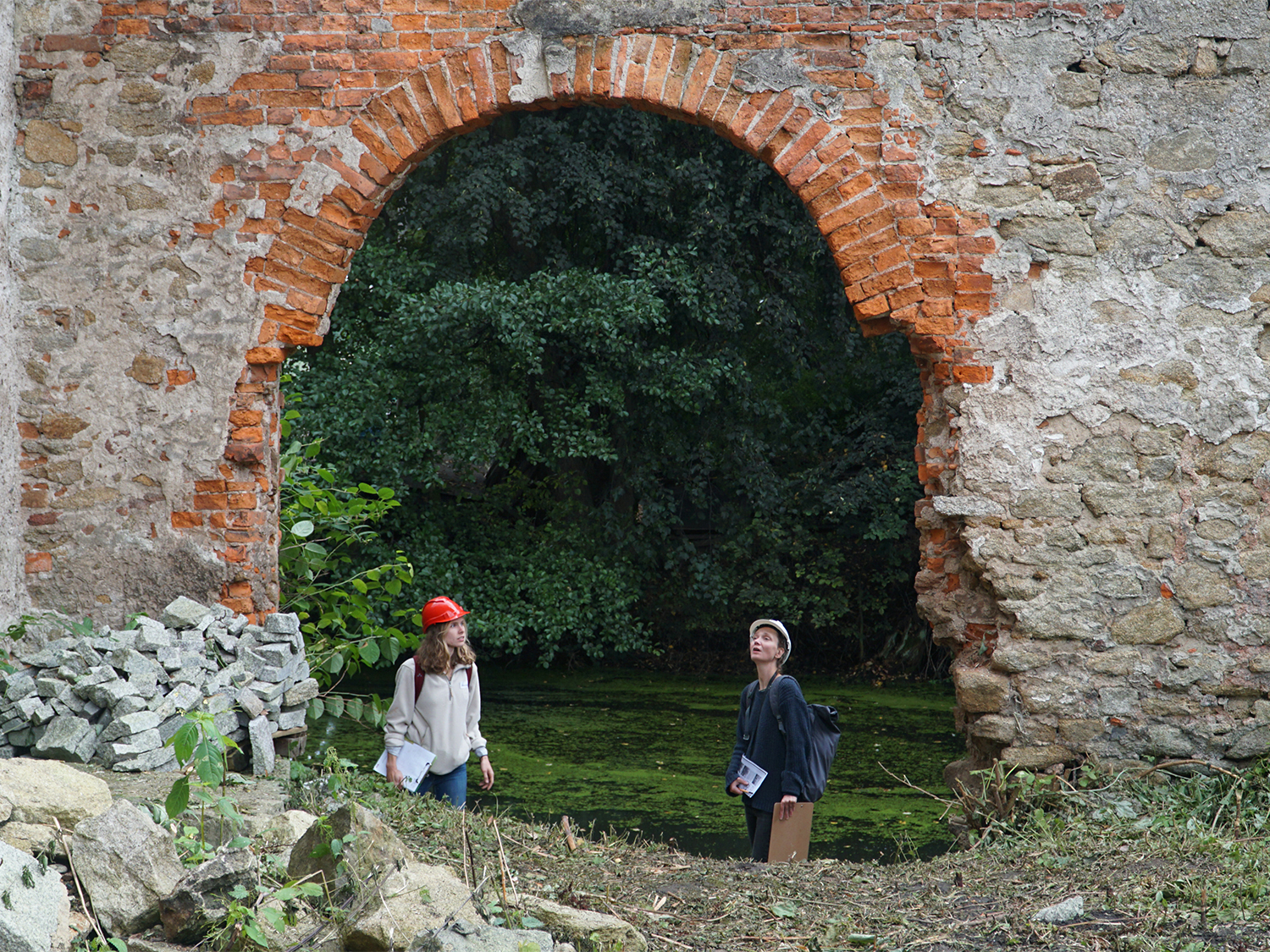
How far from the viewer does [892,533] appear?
1059 centimetres

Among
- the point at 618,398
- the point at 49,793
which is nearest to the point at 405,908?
the point at 49,793

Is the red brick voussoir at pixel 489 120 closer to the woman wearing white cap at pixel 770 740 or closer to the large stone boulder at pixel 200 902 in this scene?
the woman wearing white cap at pixel 770 740

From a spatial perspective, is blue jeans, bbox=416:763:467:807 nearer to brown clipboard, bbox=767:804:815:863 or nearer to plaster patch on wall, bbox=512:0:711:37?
brown clipboard, bbox=767:804:815:863

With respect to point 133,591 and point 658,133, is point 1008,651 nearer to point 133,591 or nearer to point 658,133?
point 133,591

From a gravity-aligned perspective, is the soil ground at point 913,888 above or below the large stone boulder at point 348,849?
below

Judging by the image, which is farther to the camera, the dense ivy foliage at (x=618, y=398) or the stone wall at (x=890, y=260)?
the dense ivy foliage at (x=618, y=398)

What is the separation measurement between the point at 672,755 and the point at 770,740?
4.00 meters

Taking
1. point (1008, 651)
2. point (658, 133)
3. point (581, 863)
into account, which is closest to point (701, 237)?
point (658, 133)

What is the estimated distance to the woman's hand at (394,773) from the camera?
14.0 feet

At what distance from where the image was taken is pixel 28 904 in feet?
8.38

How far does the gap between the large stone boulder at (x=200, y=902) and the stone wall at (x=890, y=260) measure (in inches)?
83.6

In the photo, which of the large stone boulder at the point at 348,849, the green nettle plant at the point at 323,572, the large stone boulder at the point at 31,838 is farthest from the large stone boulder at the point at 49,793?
the green nettle plant at the point at 323,572

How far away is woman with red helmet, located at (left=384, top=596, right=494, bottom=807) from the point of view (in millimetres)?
4352

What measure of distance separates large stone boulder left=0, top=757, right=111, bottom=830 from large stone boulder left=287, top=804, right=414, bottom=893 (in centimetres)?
65
